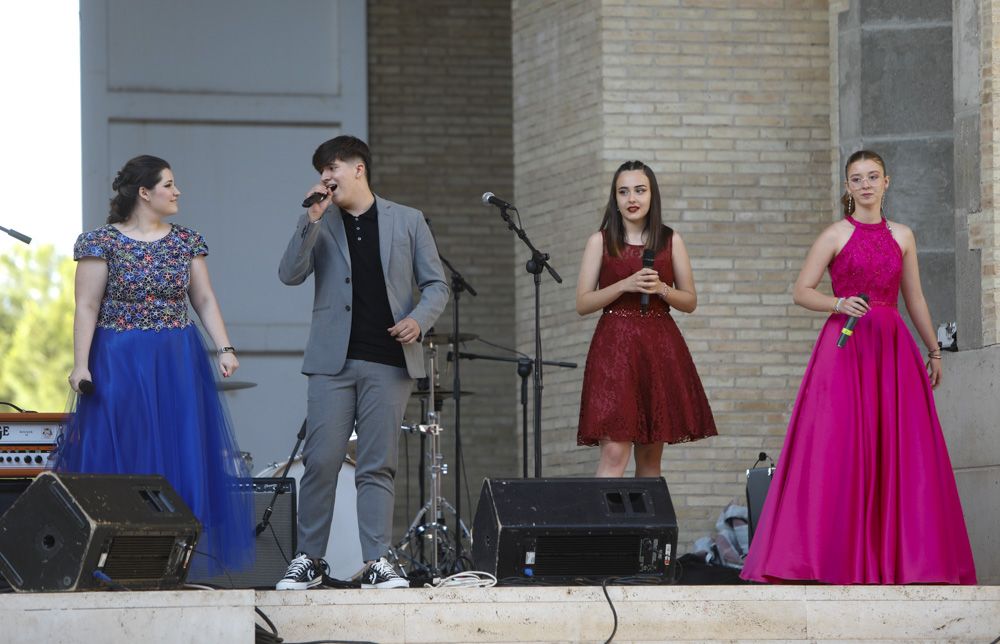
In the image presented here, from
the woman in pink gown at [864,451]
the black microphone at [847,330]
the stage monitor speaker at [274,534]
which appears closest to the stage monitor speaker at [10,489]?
the stage monitor speaker at [274,534]

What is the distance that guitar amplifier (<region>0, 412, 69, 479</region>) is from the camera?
18.5 ft

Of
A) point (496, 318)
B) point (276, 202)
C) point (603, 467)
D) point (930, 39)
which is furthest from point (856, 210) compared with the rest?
point (496, 318)

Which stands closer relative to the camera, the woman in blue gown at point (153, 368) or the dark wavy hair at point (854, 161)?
the woman in blue gown at point (153, 368)

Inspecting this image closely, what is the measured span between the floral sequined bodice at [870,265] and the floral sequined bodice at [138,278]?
2354 mm

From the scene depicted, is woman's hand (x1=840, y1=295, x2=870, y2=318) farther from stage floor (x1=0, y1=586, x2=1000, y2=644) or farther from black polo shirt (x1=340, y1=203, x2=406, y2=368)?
black polo shirt (x1=340, y1=203, x2=406, y2=368)

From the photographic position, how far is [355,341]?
212 inches

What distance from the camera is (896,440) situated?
5527mm

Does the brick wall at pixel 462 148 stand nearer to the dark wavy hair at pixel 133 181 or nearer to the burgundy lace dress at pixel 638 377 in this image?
the burgundy lace dress at pixel 638 377

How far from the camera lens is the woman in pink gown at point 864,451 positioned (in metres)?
5.45

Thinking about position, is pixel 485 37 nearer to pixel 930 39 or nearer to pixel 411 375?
pixel 930 39

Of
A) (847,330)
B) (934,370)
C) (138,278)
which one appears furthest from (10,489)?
(934,370)

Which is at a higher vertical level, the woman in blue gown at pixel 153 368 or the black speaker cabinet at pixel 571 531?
the woman in blue gown at pixel 153 368

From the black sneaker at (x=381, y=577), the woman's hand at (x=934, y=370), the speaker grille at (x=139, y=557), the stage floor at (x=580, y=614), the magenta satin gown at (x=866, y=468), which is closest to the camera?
the stage floor at (x=580, y=614)

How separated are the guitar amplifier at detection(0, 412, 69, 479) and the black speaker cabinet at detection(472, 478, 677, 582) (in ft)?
5.34
